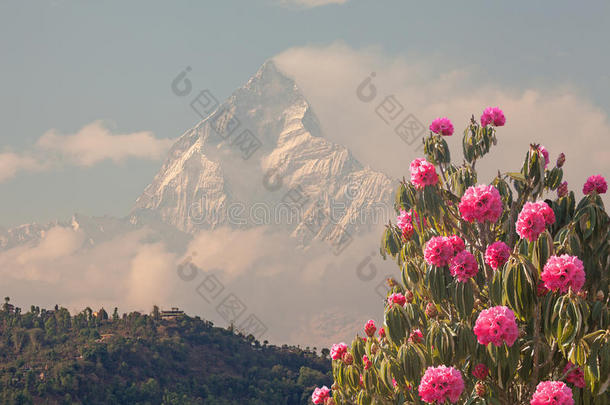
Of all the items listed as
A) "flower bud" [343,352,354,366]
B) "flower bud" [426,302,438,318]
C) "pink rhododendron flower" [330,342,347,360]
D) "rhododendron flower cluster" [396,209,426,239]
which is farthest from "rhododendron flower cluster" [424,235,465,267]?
"pink rhododendron flower" [330,342,347,360]

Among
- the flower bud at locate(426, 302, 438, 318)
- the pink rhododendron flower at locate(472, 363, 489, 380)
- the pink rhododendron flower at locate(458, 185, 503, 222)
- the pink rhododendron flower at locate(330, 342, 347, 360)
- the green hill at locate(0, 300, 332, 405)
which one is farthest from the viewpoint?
the green hill at locate(0, 300, 332, 405)

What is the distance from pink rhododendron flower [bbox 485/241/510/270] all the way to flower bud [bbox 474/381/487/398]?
1796mm

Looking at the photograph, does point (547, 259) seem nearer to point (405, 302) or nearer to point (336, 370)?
point (405, 302)

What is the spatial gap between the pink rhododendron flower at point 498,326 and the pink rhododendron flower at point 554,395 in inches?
30.5

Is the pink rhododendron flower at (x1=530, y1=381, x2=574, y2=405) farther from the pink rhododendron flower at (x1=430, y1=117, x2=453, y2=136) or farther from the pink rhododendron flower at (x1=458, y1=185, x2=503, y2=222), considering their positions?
the pink rhododendron flower at (x1=430, y1=117, x2=453, y2=136)

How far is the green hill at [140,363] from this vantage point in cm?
12588

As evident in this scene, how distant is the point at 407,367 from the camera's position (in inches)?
454

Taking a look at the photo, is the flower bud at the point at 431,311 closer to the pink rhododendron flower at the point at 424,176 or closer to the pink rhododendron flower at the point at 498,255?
the pink rhododendron flower at the point at 498,255

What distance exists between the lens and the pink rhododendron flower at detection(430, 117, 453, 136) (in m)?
15.0

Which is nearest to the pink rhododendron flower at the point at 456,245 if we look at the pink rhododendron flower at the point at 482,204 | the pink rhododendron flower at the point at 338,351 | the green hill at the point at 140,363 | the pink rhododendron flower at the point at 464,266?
the pink rhododendron flower at the point at 464,266

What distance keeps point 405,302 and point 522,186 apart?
3143mm

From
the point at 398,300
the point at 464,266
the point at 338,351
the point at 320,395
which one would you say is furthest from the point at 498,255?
the point at 320,395

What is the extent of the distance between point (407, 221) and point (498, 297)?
4.17 metres

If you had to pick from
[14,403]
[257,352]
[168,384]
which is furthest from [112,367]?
[257,352]
